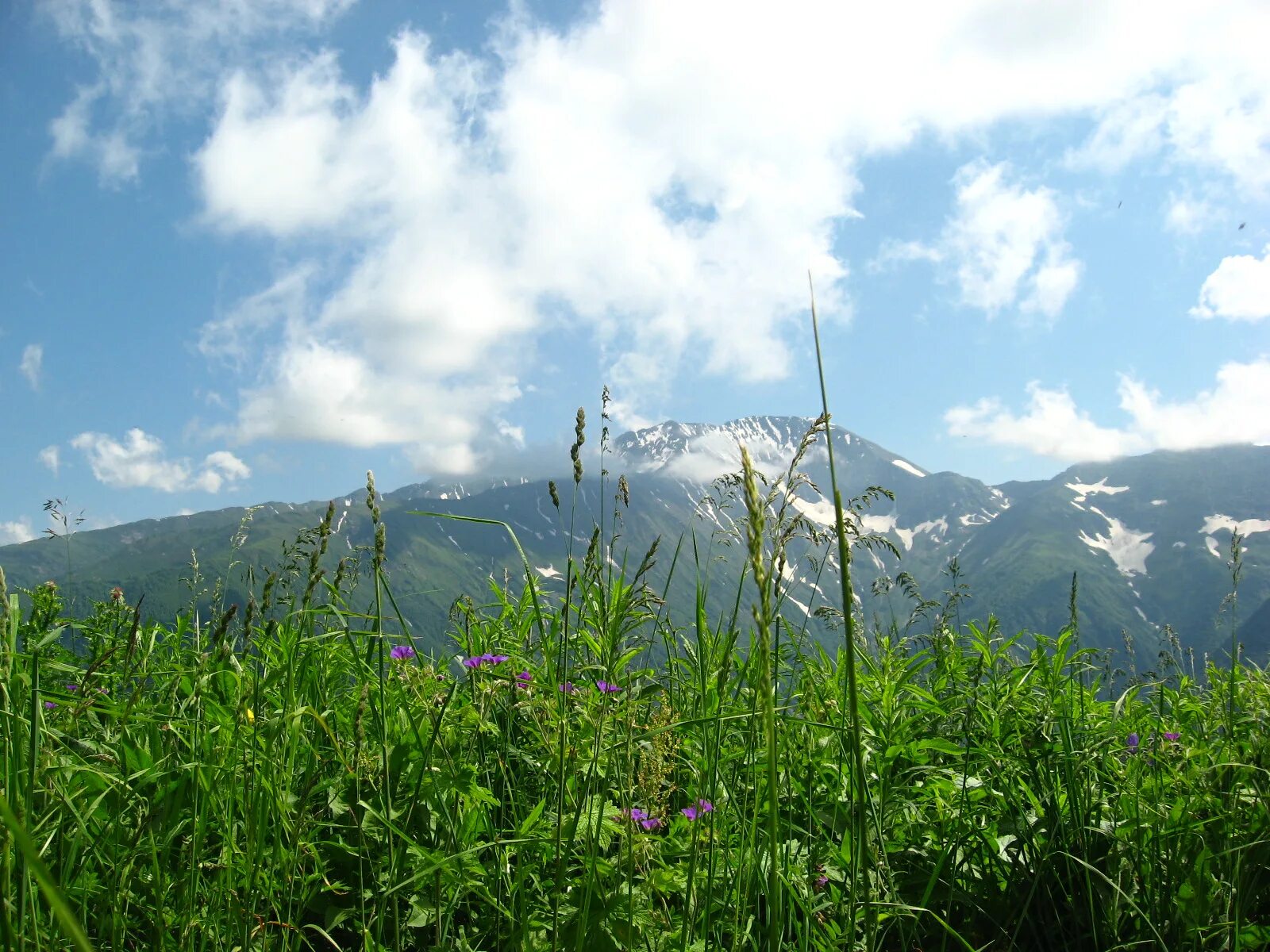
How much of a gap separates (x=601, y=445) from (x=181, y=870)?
181 cm

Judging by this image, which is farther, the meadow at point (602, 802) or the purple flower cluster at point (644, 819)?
the purple flower cluster at point (644, 819)

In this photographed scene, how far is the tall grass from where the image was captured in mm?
1868

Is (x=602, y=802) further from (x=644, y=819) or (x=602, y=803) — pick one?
(x=644, y=819)

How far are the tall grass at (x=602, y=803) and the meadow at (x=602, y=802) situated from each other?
17 millimetres

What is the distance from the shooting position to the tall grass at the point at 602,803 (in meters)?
1.87

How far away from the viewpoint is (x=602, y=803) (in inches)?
61.6

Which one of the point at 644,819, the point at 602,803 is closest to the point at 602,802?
the point at 602,803

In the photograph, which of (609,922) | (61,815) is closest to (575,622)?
(609,922)

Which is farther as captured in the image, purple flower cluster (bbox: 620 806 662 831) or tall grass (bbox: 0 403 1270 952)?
purple flower cluster (bbox: 620 806 662 831)

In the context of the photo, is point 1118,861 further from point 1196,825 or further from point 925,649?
point 925,649

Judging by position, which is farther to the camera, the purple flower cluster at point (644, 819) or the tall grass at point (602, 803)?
the purple flower cluster at point (644, 819)

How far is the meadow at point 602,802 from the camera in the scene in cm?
187

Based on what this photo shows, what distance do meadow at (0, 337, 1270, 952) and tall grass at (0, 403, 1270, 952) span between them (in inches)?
0.7

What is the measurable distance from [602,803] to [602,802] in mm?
32
